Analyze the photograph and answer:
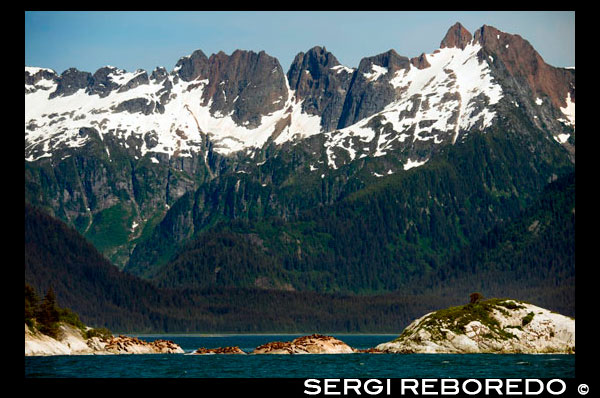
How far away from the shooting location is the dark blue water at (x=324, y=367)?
14788 cm

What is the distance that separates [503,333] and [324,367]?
136 feet

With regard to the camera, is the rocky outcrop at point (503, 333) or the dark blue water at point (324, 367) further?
the rocky outcrop at point (503, 333)

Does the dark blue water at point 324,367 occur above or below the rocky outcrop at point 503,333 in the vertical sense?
below

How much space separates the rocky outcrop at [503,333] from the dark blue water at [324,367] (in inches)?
213

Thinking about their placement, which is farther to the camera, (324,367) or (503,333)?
(503,333)

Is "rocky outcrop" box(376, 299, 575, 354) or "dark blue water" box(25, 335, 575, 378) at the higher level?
"rocky outcrop" box(376, 299, 575, 354)

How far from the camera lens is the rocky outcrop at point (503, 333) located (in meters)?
194

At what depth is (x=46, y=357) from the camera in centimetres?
19762

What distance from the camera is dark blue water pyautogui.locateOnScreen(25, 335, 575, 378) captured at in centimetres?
14788

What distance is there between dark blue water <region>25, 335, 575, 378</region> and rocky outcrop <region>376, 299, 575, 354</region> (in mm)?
5413

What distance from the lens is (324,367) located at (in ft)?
554

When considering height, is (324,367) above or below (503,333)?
below

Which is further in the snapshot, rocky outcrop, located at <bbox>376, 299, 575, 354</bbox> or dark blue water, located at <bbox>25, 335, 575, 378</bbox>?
rocky outcrop, located at <bbox>376, 299, 575, 354</bbox>
